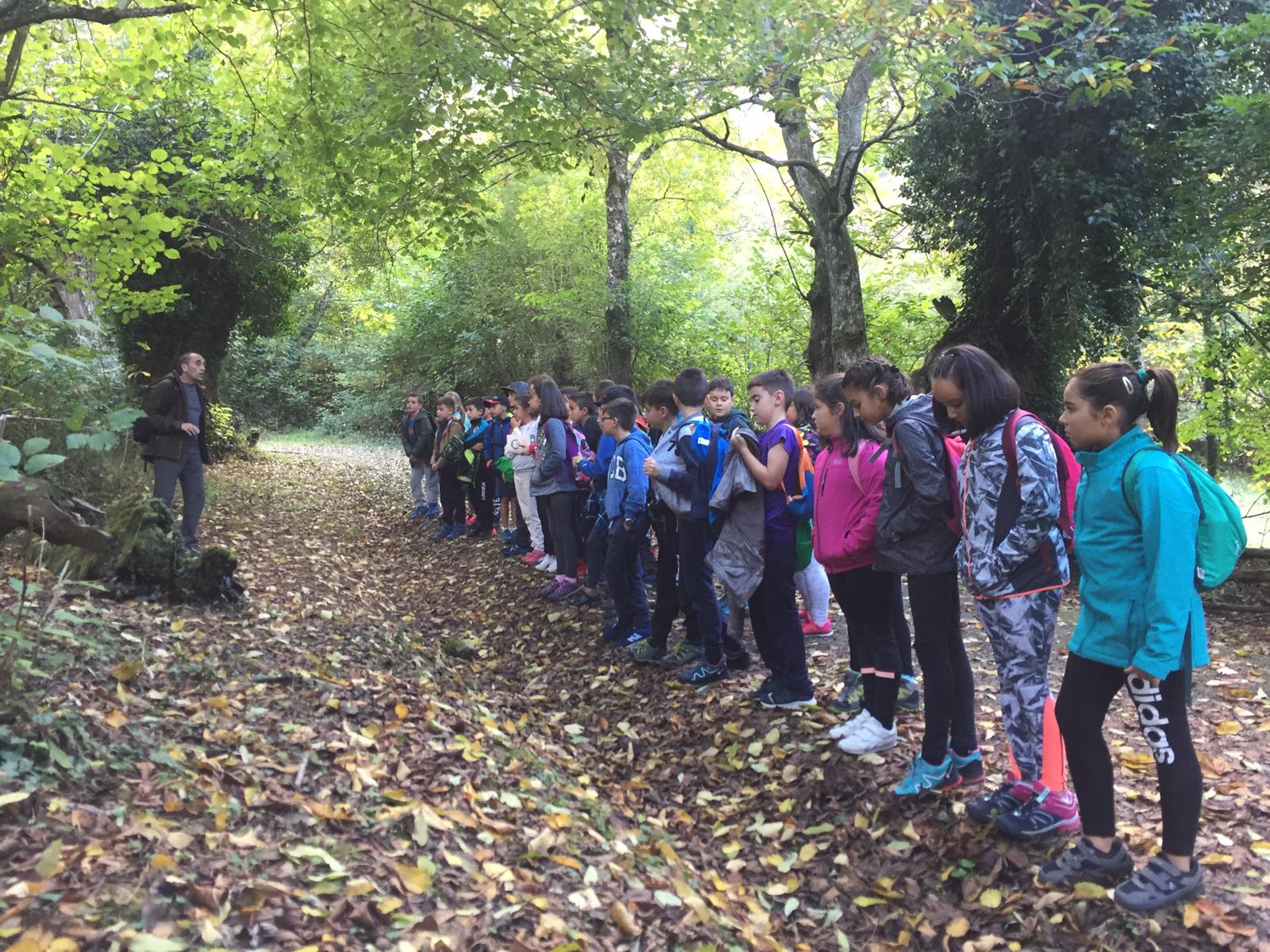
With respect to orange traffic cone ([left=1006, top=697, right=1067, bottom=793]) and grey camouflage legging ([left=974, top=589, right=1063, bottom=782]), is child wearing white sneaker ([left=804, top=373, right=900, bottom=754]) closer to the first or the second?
grey camouflage legging ([left=974, top=589, right=1063, bottom=782])

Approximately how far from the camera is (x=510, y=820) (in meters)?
3.74

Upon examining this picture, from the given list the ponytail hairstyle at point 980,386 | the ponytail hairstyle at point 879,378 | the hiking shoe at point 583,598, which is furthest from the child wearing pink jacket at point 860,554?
the hiking shoe at point 583,598

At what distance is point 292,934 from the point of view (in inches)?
102

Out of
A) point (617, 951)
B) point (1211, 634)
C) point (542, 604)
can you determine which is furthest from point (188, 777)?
point (1211, 634)

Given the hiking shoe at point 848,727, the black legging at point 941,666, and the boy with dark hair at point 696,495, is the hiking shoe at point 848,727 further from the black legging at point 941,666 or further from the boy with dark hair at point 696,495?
the boy with dark hair at point 696,495

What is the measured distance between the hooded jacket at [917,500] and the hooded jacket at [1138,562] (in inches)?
28.3

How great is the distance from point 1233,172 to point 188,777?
9.78 m

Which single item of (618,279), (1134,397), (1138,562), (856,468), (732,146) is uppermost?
(732,146)

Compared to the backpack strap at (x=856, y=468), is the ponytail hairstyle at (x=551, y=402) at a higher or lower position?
higher

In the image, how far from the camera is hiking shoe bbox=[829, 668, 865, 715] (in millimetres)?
5145

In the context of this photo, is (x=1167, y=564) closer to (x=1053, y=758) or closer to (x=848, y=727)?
(x=1053, y=758)

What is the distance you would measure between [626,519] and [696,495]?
0.97m

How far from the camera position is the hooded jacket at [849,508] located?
4453 mm

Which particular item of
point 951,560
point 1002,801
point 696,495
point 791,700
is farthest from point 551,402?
point 1002,801
